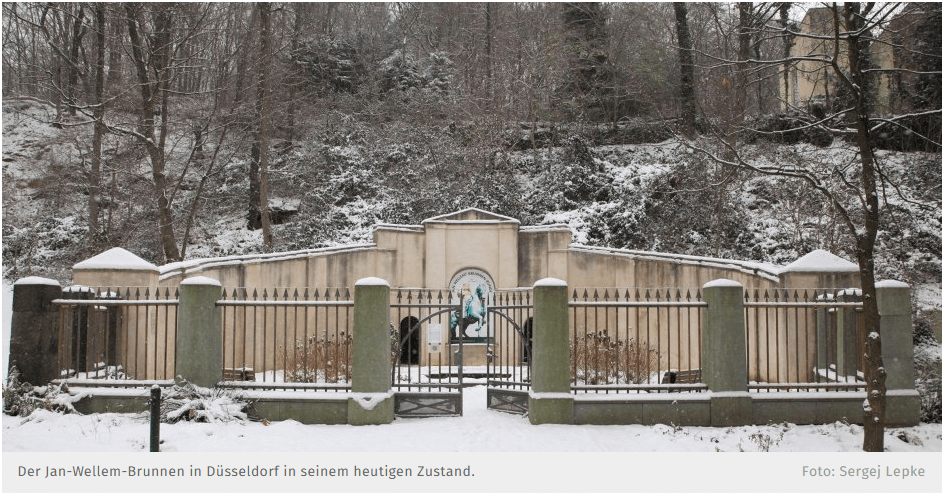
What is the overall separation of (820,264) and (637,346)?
160 inches

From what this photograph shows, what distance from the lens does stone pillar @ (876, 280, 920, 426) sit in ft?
31.5

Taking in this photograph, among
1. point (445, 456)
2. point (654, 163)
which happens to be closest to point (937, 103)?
point (654, 163)

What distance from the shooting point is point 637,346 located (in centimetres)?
1069

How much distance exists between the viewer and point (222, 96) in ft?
74.8

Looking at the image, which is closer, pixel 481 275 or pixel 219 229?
pixel 481 275

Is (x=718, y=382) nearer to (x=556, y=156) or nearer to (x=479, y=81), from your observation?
(x=556, y=156)

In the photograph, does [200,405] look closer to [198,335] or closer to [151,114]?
[198,335]

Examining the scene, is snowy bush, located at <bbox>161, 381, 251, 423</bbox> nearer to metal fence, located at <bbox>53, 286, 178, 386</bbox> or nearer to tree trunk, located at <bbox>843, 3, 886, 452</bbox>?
metal fence, located at <bbox>53, 286, 178, 386</bbox>

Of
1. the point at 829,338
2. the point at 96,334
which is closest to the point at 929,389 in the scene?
the point at 829,338

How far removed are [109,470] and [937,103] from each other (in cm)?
1920

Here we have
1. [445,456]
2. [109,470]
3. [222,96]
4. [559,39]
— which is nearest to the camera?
[109,470]

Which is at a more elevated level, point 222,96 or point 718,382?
point 222,96

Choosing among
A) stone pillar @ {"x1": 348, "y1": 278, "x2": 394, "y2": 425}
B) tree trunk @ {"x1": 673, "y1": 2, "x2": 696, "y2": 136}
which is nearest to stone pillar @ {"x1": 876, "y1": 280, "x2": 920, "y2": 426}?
stone pillar @ {"x1": 348, "y1": 278, "x2": 394, "y2": 425}

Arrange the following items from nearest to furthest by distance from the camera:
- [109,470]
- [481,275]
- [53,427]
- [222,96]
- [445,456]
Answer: [109,470] → [445,456] → [53,427] → [481,275] → [222,96]
